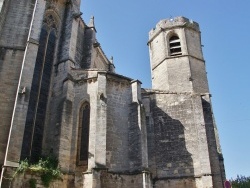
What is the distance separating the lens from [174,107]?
14719 millimetres

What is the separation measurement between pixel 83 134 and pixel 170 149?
13.5 feet

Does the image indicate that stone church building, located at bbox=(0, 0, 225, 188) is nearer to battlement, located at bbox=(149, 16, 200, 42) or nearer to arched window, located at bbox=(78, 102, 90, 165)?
arched window, located at bbox=(78, 102, 90, 165)

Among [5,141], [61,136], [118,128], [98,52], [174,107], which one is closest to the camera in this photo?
[5,141]

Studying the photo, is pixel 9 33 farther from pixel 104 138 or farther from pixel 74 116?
pixel 104 138

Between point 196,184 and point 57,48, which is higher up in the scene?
point 57,48

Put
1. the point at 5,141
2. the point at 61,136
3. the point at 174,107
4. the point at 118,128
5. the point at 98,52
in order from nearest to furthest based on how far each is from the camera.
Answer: the point at 5,141, the point at 61,136, the point at 118,128, the point at 174,107, the point at 98,52

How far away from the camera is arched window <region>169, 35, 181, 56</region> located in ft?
62.0

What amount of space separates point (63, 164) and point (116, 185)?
6.99 ft

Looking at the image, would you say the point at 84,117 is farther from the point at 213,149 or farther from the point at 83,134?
the point at 213,149

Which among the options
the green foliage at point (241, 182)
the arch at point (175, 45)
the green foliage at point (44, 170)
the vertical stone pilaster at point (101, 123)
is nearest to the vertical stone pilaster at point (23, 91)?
the green foliage at point (44, 170)

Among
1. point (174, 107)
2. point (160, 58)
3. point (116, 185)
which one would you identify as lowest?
point (116, 185)

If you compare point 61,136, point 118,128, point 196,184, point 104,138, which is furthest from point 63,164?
point 196,184

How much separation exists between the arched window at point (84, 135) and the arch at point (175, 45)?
8.25 m

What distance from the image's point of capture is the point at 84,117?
12.6 meters
